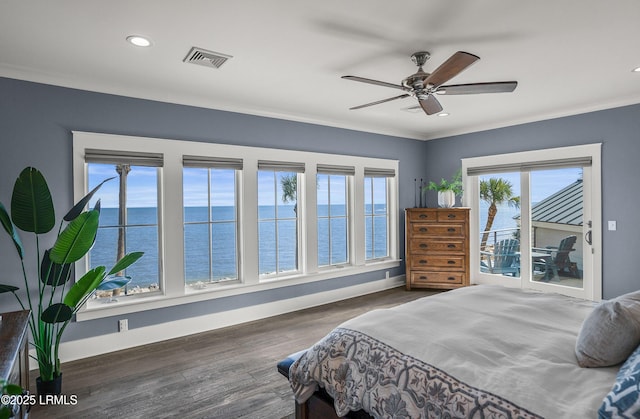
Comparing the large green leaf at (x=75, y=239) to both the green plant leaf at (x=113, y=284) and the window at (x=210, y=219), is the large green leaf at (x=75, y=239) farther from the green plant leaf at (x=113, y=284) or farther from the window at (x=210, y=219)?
the window at (x=210, y=219)

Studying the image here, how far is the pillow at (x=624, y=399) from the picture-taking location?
107 cm

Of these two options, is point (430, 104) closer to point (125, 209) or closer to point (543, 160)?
point (543, 160)

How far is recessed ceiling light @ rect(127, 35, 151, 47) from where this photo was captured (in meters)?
2.44

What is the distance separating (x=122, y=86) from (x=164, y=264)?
5.83ft

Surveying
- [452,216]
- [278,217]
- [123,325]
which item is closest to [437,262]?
[452,216]

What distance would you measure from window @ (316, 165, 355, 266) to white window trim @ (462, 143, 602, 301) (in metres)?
1.99

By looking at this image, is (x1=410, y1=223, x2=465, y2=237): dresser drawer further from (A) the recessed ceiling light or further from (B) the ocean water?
(A) the recessed ceiling light

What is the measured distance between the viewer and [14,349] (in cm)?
177

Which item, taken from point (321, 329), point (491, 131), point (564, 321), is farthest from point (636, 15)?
point (321, 329)

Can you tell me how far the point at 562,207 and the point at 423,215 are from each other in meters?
1.79

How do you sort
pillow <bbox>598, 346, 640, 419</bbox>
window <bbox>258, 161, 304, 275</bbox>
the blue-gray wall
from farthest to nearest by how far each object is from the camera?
window <bbox>258, 161, 304, 275</bbox> < the blue-gray wall < pillow <bbox>598, 346, 640, 419</bbox>

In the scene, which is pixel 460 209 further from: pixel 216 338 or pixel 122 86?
pixel 122 86

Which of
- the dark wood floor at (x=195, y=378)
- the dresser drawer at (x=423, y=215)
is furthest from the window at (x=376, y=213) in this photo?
the dark wood floor at (x=195, y=378)

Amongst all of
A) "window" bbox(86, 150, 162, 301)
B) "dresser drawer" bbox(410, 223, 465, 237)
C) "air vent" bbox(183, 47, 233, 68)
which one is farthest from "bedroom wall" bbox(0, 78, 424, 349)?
"dresser drawer" bbox(410, 223, 465, 237)
